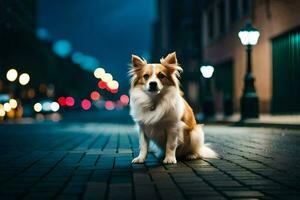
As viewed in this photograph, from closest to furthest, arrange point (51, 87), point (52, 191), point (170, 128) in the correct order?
point (52, 191) < point (170, 128) < point (51, 87)

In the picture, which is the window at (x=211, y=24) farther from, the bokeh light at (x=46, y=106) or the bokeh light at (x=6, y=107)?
the bokeh light at (x=6, y=107)

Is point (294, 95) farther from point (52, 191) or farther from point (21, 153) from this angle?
point (52, 191)

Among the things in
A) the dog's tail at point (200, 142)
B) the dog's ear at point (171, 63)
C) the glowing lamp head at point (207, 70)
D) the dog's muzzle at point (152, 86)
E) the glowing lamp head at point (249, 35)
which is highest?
the glowing lamp head at point (249, 35)

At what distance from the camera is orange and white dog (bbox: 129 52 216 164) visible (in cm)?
782

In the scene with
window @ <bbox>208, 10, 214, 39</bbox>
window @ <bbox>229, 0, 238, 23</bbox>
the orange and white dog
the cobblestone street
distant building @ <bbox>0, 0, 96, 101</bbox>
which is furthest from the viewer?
distant building @ <bbox>0, 0, 96, 101</bbox>

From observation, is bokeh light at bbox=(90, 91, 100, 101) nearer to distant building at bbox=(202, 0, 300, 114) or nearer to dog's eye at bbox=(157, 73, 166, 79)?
distant building at bbox=(202, 0, 300, 114)

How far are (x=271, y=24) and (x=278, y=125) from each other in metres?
12.2

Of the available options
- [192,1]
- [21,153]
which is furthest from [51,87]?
[21,153]

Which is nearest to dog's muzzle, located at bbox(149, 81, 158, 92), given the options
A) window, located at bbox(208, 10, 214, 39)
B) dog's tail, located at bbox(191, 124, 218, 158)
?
dog's tail, located at bbox(191, 124, 218, 158)

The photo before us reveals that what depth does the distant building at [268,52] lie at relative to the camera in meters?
27.9

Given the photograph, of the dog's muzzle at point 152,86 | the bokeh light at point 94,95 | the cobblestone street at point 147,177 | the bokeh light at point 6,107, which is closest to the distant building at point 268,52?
the bokeh light at point 6,107

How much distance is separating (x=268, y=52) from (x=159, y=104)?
80.1ft

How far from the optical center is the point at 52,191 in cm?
567

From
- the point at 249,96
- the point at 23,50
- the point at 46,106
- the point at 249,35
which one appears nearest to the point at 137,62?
the point at 249,35
